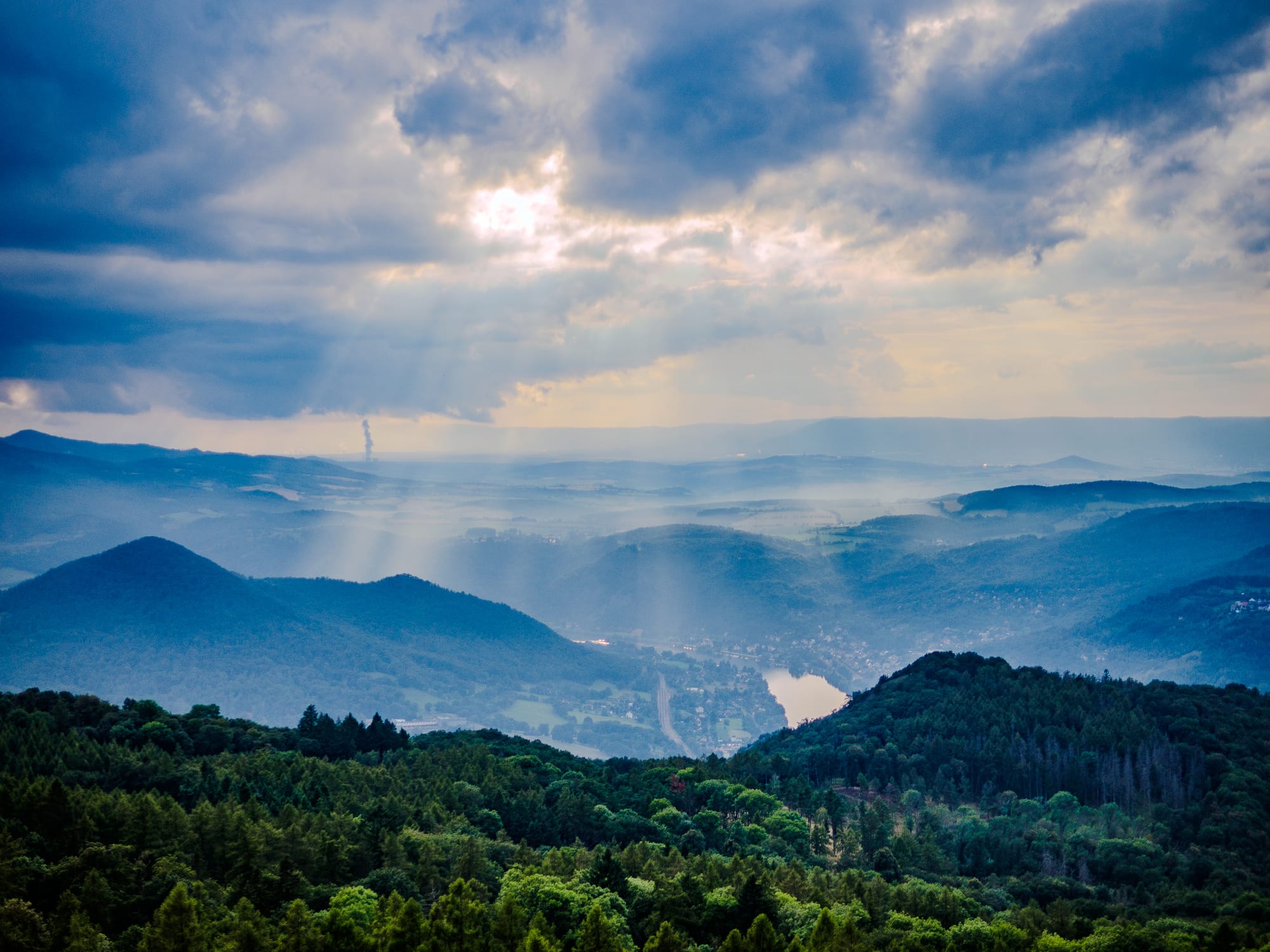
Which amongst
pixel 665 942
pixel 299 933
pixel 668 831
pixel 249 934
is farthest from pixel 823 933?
pixel 668 831

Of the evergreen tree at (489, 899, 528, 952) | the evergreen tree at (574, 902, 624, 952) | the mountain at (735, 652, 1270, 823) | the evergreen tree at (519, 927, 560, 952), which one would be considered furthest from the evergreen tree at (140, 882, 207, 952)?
the mountain at (735, 652, 1270, 823)

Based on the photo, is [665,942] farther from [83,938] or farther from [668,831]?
[668,831]

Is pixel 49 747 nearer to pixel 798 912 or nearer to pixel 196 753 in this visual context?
pixel 196 753

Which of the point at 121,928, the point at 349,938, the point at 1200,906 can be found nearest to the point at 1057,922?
the point at 1200,906

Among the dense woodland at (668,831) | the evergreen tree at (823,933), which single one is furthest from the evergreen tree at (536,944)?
the evergreen tree at (823,933)

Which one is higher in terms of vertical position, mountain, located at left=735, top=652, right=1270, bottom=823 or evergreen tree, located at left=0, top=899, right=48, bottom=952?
mountain, located at left=735, top=652, right=1270, bottom=823

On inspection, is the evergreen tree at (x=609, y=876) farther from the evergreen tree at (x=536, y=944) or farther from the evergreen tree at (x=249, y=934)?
the evergreen tree at (x=249, y=934)

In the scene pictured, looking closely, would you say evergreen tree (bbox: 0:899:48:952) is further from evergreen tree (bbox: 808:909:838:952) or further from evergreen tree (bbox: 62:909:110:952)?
evergreen tree (bbox: 808:909:838:952)
